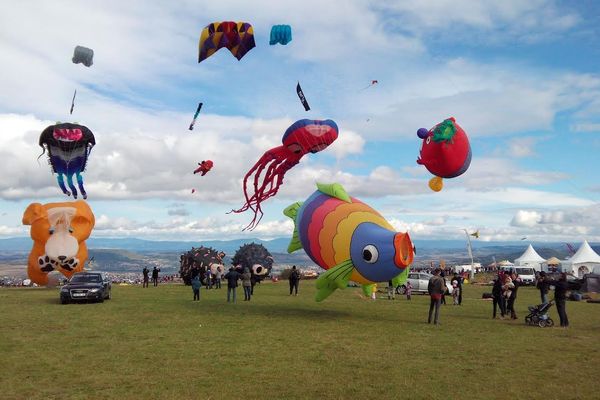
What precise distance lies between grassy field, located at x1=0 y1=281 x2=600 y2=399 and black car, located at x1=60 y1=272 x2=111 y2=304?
2291 mm

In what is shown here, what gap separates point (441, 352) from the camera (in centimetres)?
1366

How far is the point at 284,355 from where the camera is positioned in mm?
12859

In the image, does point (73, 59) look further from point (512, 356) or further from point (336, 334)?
point (512, 356)

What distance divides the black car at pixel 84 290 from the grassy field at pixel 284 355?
229 centimetres

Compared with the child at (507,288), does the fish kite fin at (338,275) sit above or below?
above

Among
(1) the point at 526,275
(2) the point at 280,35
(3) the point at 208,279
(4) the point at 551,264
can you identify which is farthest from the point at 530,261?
(2) the point at 280,35

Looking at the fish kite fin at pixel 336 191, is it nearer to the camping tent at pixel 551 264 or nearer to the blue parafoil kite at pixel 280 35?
the blue parafoil kite at pixel 280 35

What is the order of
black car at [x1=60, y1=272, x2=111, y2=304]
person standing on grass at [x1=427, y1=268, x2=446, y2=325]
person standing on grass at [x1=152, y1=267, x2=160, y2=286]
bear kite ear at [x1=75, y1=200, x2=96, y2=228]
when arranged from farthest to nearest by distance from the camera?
person standing on grass at [x1=152, y1=267, x2=160, y2=286] → bear kite ear at [x1=75, y1=200, x2=96, y2=228] → black car at [x1=60, y1=272, x2=111, y2=304] → person standing on grass at [x1=427, y1=268, x2=446, y2=325]

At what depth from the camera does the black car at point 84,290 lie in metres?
24.2

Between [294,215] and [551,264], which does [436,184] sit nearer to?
[294,215]

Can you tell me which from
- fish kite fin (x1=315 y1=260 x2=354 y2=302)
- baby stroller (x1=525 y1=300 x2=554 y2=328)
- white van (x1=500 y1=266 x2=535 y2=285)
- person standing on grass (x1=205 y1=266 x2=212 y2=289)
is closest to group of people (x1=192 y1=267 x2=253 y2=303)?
fish kite fin (x1=315 y1=260 x2=354 y2=302)

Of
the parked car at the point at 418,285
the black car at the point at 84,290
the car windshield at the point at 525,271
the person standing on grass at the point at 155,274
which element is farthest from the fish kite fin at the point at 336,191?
the car windshield at the point at 525,271

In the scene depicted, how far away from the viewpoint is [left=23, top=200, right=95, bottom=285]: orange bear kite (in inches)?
1248

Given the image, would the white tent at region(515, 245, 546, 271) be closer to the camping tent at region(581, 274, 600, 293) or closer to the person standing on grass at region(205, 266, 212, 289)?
the camping tent at region(581, 274, 600, 293)
